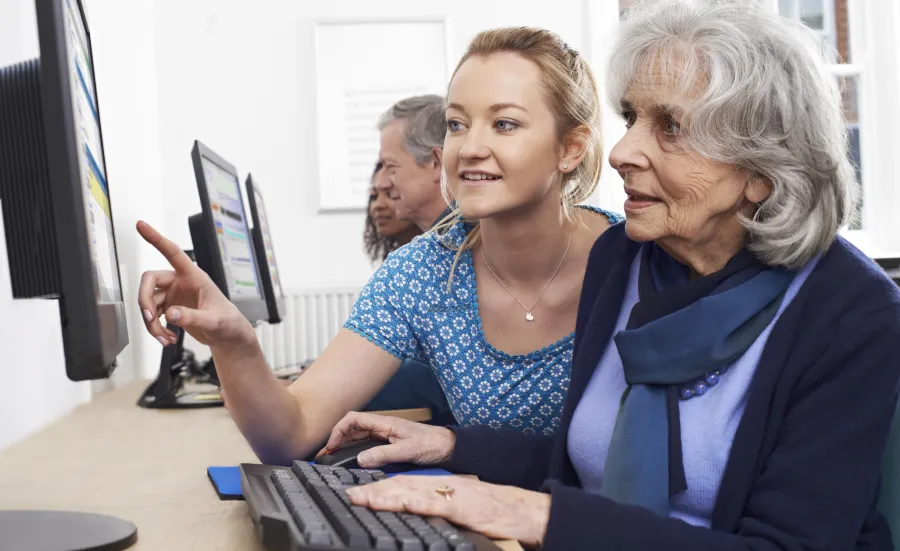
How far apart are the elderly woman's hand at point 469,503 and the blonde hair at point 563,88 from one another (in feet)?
2.31

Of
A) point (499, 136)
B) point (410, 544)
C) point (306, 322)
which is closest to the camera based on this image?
point (410, 544)

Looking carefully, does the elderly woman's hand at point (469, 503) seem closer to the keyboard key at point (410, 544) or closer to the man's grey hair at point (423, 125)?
the keyboard key at point (410, 544)

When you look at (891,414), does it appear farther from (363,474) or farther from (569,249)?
(569,249)

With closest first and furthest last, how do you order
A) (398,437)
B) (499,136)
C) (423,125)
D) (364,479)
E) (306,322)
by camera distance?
1. (364,479)
2. (398,437)
3. (499,136)
4. (423,125)
5. (306,322)

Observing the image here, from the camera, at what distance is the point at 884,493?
36.4 inches

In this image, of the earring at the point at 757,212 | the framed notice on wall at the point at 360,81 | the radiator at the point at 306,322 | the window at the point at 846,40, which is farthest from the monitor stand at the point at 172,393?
the window at the point at 846,40

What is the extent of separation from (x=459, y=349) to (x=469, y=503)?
69cm

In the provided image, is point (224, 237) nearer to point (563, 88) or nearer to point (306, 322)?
point (563, 88)

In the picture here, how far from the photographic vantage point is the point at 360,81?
439 cm

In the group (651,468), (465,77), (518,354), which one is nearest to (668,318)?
(651,468)

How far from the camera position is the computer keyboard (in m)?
0.67

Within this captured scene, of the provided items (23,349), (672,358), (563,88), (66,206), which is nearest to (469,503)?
(672,358)

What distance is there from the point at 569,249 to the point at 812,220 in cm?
62

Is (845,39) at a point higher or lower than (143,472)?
higher
